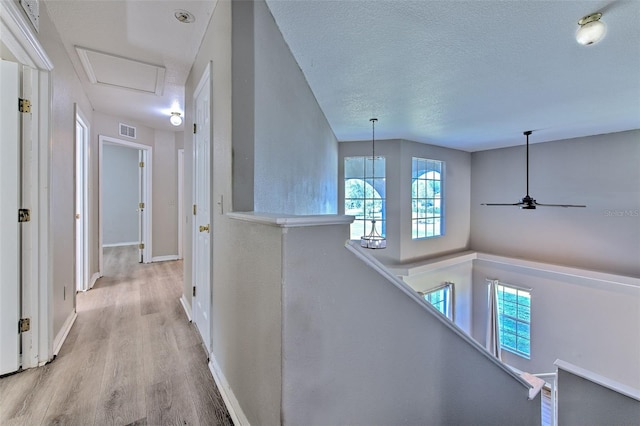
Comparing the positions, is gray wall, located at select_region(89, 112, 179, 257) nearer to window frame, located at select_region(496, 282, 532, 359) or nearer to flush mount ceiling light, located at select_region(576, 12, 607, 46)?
flush mount ceiling light, located at select_region(576, 12, 607, 46)

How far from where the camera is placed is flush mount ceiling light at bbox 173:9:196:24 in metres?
1.99

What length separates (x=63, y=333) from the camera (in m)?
2.30

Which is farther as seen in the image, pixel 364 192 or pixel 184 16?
pixel 364 192

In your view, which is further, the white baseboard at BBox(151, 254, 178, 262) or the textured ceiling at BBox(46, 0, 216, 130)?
the white baseboard at BBox(151, 254, 178, 262)

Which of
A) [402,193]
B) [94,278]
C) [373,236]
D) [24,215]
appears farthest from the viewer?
[402,193]

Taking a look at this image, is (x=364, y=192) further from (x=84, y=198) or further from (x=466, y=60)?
(x=84, y=198)

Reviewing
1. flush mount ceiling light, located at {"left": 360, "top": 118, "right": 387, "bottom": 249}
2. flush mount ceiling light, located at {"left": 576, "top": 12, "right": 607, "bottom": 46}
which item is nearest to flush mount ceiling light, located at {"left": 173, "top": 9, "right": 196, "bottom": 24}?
flush mount ceiling light, located at {"left": 576, "top": 12, "right": 607, "bottom": 46}

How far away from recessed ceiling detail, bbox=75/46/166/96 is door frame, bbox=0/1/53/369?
0.83m

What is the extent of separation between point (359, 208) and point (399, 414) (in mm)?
4861

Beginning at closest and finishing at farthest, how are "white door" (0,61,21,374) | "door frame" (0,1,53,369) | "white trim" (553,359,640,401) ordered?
"white door" (0,61,21,374) → "door frame" (0,1,53,369) → "white trim" (553,359,640,401)

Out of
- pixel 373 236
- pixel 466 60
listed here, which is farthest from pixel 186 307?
pixel 466 60

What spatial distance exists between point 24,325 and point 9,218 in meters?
0.73

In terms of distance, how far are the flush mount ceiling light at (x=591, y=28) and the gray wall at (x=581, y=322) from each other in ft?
16.3

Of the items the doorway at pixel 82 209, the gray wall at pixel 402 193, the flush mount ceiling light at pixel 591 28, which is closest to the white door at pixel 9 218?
the doorway at pixel 82 209
